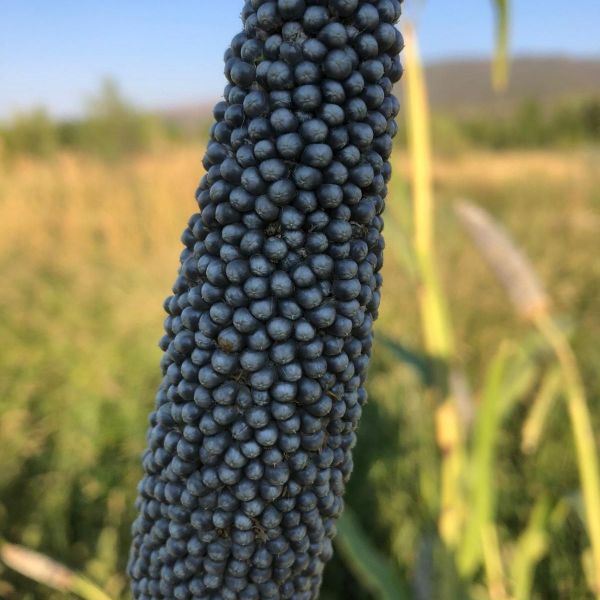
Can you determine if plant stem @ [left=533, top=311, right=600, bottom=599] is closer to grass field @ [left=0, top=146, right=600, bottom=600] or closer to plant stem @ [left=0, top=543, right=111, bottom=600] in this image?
grass field @ [left=0, top=146, right=600, bottom=600]

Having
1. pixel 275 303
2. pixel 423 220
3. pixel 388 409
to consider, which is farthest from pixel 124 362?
pixel 275 303

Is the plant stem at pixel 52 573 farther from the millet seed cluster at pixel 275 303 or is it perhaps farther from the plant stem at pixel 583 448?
the plant stem at pixel 583 448

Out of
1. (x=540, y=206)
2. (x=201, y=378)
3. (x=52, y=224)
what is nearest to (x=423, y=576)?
(x=201, y=378)

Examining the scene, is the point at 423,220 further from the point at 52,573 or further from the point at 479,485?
the point at 52,573

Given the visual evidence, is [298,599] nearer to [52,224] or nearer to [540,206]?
[52,224]

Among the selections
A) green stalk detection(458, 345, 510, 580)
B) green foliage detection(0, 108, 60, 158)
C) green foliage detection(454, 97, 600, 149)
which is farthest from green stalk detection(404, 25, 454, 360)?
green foliage detection(454, 97, 600, 149)

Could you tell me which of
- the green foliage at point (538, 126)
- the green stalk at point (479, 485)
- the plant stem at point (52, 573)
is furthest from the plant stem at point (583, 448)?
the green foliage at point (538, 126)
